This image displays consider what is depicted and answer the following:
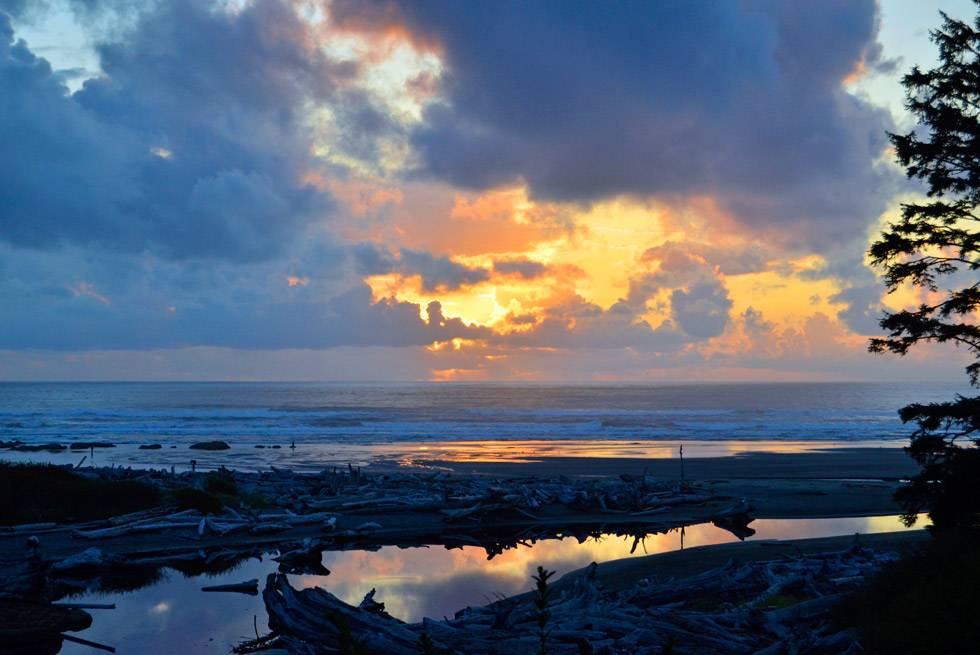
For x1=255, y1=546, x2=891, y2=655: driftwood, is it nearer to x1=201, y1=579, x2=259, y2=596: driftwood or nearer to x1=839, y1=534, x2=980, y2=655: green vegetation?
x1=839, y1=534, x2=980, y2=655: green vegetation

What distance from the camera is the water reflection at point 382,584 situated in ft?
46.4

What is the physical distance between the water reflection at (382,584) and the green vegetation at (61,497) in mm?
6391

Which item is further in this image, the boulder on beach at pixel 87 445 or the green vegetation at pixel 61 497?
the boulder on beach at pixel 87 445

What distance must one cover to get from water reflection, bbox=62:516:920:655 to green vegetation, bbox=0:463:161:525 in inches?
252

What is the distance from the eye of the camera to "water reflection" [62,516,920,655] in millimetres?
14148

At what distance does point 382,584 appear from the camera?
57.8ft

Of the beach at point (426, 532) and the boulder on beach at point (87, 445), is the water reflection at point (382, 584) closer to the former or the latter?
the beach at point (426, 532)

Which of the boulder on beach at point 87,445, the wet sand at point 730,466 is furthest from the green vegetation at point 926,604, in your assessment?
the boulder on beach at point 87,445

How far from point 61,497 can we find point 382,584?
12739 mm

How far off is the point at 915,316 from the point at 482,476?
25070 millimetres

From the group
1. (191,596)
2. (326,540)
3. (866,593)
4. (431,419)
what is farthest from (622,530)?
(431,419)

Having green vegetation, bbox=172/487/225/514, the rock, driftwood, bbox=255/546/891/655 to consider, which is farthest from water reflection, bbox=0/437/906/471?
driftwood, bbox=255/546/891/655

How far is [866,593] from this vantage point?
1021cm

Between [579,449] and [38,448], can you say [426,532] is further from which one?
[38,448]
